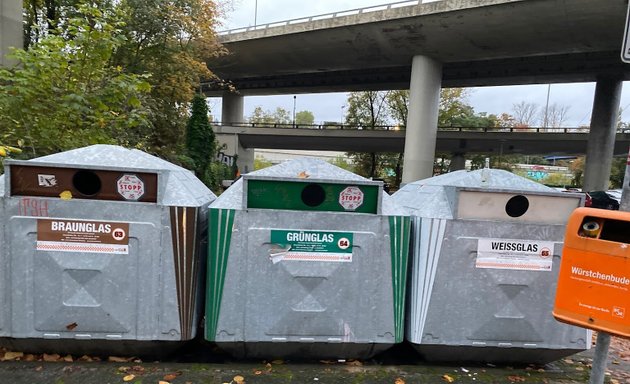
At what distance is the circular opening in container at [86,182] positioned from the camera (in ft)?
8.46

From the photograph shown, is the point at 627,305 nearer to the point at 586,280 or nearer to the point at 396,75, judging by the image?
the point at 586,280

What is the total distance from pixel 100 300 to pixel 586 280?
2.80 metres

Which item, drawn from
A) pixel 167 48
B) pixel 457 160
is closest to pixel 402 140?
pixel 457 160

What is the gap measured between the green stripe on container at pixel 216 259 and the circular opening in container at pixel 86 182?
805 millimetres

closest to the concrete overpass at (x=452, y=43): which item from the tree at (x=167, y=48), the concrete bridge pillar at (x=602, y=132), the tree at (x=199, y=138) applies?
the concrete bridge pillar at (x=602, y=132)

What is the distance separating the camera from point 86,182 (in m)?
2.71

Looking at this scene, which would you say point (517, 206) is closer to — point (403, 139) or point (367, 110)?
point (403, 139)

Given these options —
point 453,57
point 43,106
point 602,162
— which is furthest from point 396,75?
point 43,106

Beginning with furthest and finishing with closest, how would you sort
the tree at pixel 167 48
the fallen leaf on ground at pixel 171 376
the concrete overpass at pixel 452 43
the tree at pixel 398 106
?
the tree at pixel 398 106 → the concrete overpass at pixel 452 43 → the tree at pixel 167 48 → the fallen leaf on ground at pixel 171 376

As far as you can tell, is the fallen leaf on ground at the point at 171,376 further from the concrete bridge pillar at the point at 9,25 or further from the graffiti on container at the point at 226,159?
the graffiti on container at the point at 226,159

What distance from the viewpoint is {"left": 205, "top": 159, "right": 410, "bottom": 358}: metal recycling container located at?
8.58ft

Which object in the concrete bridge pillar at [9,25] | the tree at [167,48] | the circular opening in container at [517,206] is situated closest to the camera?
the circular opening in container at [517,206]

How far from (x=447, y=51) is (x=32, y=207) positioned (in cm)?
2529

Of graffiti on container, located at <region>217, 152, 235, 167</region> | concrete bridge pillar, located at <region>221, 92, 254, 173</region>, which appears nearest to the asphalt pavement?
graffiti on container, located at <region>217, 152, 235, 167</region>
